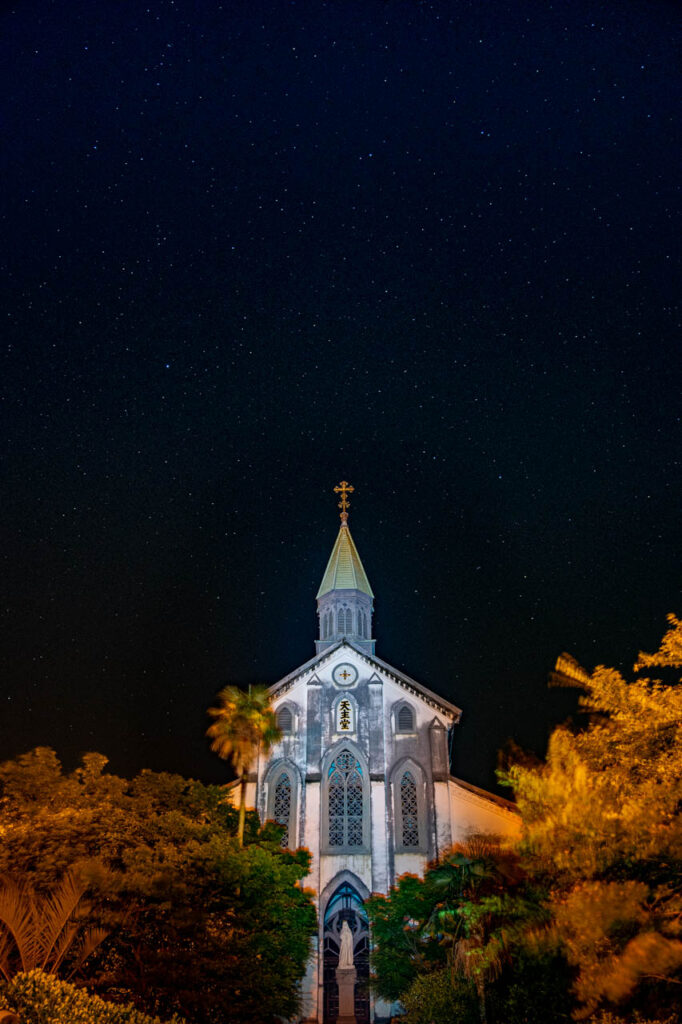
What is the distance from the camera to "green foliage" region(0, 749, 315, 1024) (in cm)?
2047

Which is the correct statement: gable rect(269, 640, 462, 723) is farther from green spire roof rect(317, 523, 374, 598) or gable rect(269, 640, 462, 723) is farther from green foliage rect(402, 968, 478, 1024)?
green foliage rect(402, 968, 478, 1024)

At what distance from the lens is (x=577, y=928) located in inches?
561

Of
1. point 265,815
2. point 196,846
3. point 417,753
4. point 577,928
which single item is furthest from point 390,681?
point 577,928

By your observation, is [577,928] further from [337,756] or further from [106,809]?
A: [337,756]

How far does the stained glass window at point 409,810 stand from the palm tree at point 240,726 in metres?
9.60

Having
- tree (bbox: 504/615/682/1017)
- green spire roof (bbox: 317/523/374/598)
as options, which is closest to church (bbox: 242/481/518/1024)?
green spire roof (bbox: 317/523/374/598)

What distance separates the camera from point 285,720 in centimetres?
3694

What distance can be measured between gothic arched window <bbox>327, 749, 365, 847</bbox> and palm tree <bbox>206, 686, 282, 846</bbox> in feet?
26.9

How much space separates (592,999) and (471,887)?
631 centimetres

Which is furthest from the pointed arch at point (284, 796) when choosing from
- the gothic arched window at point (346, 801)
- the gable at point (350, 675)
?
the gable at point (350, 675)

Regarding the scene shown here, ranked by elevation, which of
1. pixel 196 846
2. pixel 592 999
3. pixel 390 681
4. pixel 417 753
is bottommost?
pixel 592 999

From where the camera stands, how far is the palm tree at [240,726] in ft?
90.9

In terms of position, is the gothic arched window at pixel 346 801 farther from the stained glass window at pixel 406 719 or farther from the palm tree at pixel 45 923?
the palm tree at pixel 45 923

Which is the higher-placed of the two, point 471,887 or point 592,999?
point 471,887
